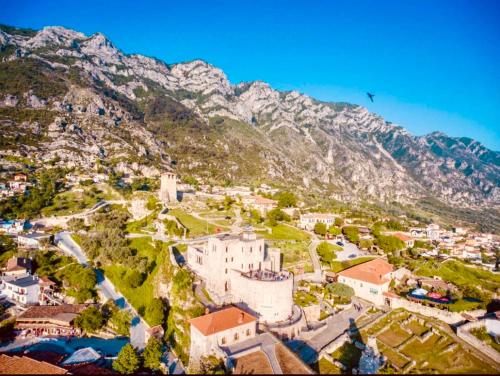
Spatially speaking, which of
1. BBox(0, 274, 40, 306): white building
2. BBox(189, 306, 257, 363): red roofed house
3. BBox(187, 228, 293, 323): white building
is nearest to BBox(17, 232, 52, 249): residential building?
BBox(0, 274, 40, 306): white building

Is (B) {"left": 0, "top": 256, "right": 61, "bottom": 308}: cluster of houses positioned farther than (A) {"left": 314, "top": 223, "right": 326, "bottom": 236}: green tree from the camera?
No

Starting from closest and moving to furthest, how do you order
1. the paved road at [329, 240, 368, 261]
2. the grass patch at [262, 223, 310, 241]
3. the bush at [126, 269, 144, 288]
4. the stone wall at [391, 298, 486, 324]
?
1. the stone wall at [391, 298, 486, 324]
2. the bush at [126, 269, 144, 288]
3. the paved road at [329, 240, 368, 261]
4. the grass patch at [262, 223, 310, 241]

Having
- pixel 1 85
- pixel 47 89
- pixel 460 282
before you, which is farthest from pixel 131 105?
pixel 460 282

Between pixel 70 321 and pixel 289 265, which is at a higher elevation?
pixel 289 265

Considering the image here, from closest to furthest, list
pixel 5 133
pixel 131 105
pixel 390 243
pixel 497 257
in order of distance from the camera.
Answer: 1. pixel 390 243
2. pixel 497 257
3. pixel 5 133
4. pixel 131 105

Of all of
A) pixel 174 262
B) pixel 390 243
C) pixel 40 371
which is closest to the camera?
pixel 40 371

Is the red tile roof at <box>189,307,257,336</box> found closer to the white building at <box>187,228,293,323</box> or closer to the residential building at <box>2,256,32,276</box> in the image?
the white building at <box>187,228,293,323</box>

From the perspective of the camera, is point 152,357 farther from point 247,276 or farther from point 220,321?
point 247,276

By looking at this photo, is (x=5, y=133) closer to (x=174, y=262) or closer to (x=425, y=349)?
(x=174, y=262)
